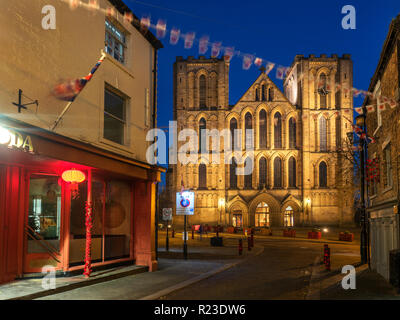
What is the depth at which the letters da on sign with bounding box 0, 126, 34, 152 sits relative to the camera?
25.6 ft

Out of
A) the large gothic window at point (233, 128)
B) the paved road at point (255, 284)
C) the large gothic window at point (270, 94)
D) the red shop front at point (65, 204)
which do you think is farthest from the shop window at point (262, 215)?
the red shop front at point (65, 204)

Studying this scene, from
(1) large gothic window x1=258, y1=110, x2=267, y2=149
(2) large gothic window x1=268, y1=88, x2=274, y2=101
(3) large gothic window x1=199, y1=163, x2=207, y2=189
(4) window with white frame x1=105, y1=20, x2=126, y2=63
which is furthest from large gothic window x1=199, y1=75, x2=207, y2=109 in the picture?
(4) window with white frame x1=105, y1=20, x2=126, y2=63

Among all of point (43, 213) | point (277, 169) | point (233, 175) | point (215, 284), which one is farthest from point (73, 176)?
point (277, 169)

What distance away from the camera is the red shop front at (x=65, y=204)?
978 centimetres

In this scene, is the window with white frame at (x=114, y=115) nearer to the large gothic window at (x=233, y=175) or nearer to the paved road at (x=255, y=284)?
the paved road at (x=255, y=284)

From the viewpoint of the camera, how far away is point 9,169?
10.6 meters

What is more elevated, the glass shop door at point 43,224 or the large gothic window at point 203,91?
the large gothic window at point 203,91

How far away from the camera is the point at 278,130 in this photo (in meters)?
55.8

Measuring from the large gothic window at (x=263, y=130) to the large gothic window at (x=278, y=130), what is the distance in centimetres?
136

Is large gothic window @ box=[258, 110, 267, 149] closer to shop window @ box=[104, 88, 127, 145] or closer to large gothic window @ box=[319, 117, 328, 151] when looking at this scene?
large gothic window @ box=[319, 117, 328, 151]

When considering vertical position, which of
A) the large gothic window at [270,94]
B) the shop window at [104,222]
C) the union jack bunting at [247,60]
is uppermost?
the large gothic window at [270,94]

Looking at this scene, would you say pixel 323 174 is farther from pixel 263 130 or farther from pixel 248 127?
pixel 248 127
